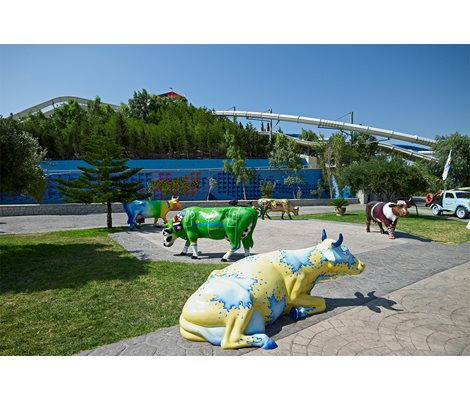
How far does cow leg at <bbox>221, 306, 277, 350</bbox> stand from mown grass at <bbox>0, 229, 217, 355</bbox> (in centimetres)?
113

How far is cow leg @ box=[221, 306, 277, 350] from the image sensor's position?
3273mm

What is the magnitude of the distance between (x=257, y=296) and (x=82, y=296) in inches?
132

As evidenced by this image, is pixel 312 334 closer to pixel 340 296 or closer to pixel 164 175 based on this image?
pixel 340 296

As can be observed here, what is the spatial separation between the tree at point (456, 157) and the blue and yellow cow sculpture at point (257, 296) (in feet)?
78.3

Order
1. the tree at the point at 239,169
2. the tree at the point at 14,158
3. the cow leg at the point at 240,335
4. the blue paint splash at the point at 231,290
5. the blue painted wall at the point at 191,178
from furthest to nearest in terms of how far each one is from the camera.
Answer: the tree at the point at 239,169
the blue painted wall at the point at 191,178
the tree at the point at 14,158
the blue paint splash at the point at 231,290
the cow leg at the point at 240,335

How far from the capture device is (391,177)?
16297 millimetres

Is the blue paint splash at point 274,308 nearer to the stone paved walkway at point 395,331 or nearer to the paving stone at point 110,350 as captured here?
the stone paved walkway at point 395,331

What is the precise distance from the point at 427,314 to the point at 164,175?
23.3 metres

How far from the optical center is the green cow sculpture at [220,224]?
22.4ft

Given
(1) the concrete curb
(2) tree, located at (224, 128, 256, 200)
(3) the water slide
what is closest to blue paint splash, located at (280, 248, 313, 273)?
(1) the concrete curb

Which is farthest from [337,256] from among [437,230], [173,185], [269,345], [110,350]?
[173,185]

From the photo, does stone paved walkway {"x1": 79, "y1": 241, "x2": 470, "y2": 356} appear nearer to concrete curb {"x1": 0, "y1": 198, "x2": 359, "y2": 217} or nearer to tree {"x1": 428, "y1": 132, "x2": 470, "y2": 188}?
concrete curb {"x1": 0, "y1": 198, "x2": 359, "y2": 217}

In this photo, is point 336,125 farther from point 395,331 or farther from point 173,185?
point 395,331

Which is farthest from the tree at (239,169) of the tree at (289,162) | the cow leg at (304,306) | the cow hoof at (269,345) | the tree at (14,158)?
the cow hoof at (269,345)
